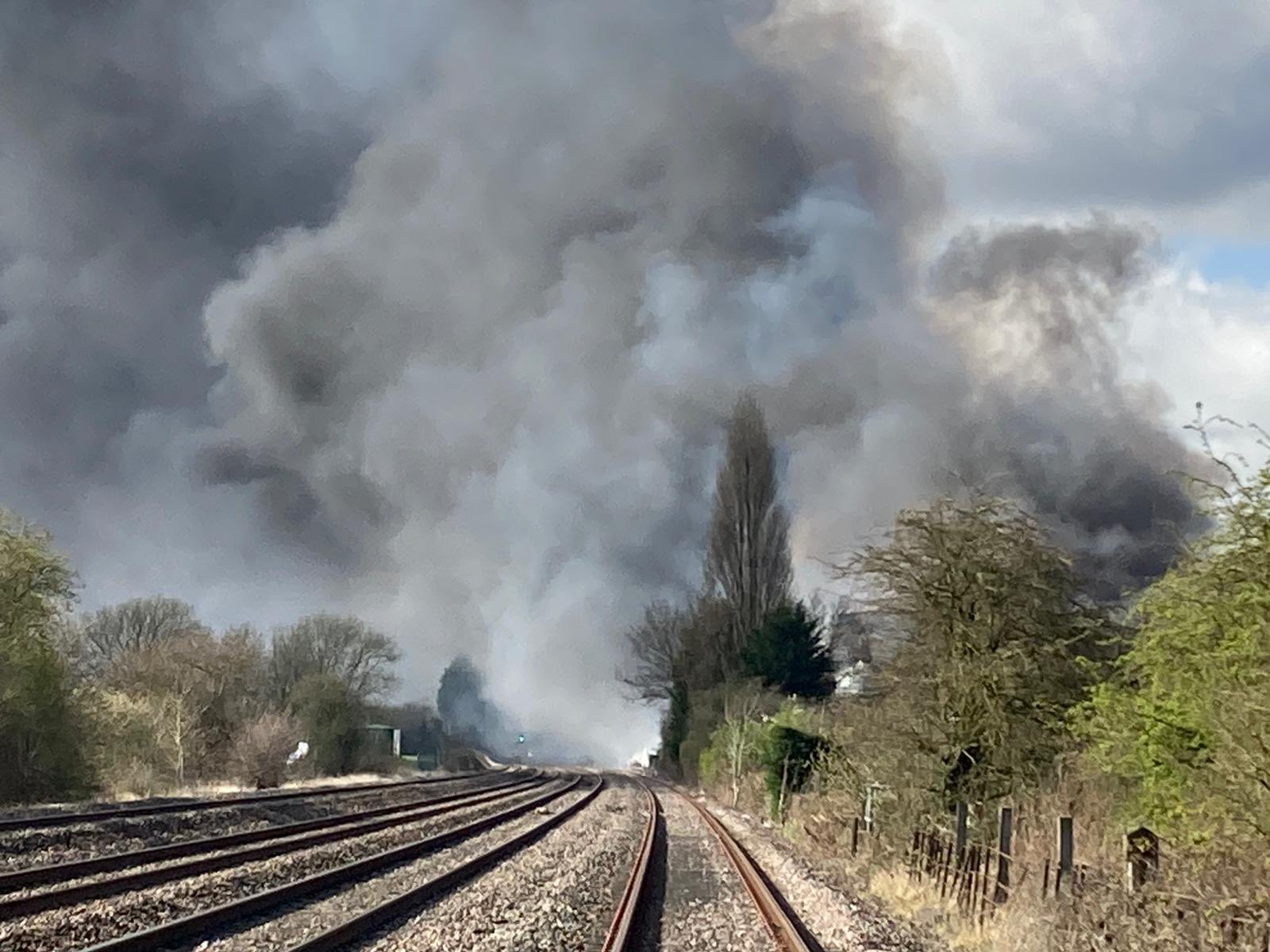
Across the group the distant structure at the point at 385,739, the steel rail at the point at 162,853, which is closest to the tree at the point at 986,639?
the steel rail at the point at 162,853

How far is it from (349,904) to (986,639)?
620 centimetres

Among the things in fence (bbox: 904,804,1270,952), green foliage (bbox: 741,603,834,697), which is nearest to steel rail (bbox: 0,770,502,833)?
fence (bbox: 904,804,1270,952)

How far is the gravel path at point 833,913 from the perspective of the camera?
939 cm

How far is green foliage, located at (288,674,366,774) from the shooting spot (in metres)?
43.8

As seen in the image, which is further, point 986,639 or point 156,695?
point 156,695

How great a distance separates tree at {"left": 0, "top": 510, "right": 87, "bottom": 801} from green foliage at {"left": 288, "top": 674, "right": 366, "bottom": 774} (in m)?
18.7

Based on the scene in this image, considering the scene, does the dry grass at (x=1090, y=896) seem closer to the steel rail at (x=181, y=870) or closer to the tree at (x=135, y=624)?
the steel rail at (x=181, y=870)

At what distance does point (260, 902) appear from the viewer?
10195 mm

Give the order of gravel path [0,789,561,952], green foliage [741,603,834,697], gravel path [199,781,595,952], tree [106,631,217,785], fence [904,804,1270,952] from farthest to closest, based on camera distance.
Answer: green foliage [741,603,834,697] < tree [106,631,217,785] < gravel path [199,781,595,952] < gravel path [0,789,561,952] < fence [904,804,1270,952]

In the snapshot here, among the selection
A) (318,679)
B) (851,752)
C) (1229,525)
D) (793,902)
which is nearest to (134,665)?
(318,679)

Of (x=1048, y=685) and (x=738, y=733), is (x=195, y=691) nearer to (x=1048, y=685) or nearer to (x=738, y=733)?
(x=738, y=733)

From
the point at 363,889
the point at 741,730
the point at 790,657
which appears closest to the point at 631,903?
the point at 363,889

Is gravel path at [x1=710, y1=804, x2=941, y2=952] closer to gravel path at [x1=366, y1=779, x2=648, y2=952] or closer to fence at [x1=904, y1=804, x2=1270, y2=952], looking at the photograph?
fence at [x1=904, y1=804, x2=1270, y2=952]

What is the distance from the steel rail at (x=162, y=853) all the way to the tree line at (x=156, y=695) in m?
6.08
